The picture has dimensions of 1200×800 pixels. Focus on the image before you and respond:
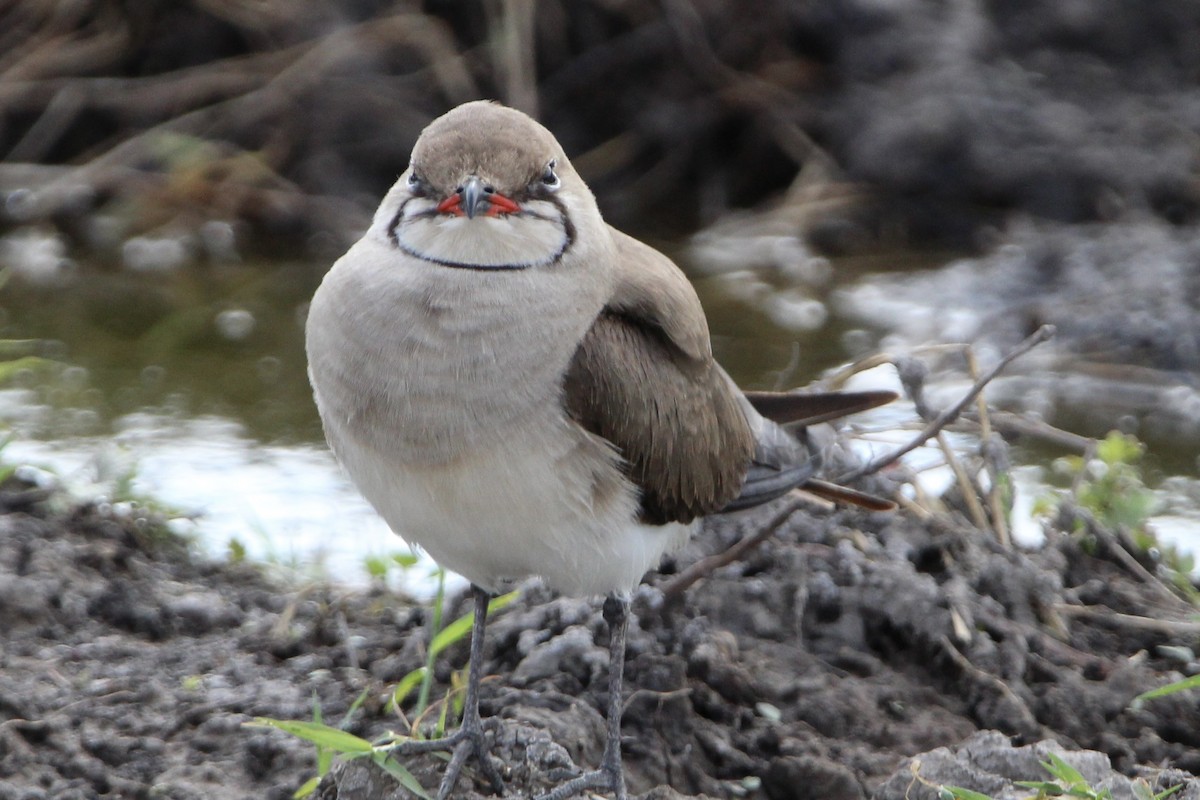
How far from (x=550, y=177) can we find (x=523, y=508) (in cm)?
76

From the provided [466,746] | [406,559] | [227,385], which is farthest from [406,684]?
[227,385]

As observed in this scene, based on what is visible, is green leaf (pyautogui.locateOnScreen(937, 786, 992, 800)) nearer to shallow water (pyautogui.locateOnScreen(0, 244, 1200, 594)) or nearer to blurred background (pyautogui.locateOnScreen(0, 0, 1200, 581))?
shallow water (pyautogui.locateOnScreen(0, 244, 1200, 594))

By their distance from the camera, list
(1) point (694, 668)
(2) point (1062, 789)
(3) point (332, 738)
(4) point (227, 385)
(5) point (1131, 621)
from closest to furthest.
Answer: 1. (2) point (1062, 789)
2. (3) point (332, 738)
3. (1) point (694, 668)
4. (5) point (1131, 621)
5. (4) point (227, 385)

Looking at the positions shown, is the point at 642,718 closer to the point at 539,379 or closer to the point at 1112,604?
the point at 539,379

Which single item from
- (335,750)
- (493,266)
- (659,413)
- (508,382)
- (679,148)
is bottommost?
(335,750)

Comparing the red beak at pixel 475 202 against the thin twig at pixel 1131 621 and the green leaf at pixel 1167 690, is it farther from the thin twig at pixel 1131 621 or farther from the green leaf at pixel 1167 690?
the thin twig at pixel 1131 621

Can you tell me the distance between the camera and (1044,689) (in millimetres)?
3936

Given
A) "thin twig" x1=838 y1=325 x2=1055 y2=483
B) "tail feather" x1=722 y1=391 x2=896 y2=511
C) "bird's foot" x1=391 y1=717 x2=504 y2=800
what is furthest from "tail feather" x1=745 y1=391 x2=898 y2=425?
"bird's foot" x1=391 y1=717 x2=504 y2=800

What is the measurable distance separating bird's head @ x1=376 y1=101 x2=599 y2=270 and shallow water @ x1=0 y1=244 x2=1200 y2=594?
1.62 meters

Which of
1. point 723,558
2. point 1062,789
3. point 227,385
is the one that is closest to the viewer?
point 1062,789

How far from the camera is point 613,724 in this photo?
3502mm

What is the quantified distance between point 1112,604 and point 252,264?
15.2ft

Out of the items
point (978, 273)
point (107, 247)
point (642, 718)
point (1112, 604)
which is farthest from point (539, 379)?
point (107, 247)

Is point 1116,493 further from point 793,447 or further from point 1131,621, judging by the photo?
point 793,447
